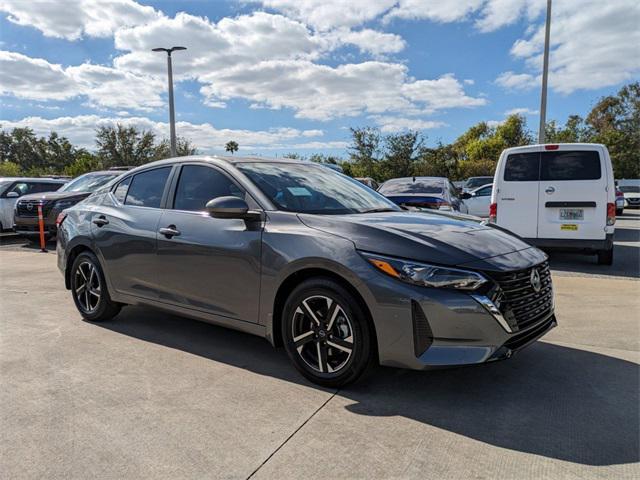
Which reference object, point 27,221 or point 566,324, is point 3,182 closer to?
point 27,221

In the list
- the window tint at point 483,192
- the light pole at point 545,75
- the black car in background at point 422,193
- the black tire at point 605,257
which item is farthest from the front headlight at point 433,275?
the light pole at point 545,75

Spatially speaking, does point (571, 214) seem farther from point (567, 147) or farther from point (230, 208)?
point (230, 208)

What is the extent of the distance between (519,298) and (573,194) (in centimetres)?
583

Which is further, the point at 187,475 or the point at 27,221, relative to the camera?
the point at 27,221

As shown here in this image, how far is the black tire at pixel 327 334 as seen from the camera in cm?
317

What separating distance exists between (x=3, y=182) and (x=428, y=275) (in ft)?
45.7

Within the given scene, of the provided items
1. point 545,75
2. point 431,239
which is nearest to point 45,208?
point 431,239

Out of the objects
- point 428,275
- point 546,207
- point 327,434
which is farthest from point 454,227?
point 546,207

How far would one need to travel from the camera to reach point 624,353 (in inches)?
162

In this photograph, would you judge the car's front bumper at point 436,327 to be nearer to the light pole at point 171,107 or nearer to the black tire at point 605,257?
the black tire at point 605,257

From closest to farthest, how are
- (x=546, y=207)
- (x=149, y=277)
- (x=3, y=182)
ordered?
(x=149, y=277)
(x=546, y=207)
(x=3, y=182)

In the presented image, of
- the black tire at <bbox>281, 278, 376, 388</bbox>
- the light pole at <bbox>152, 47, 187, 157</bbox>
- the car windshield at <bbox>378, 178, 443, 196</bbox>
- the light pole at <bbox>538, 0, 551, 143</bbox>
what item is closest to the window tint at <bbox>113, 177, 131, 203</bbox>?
the black tire at <bbox>281, 278, 376, 388</bbox>

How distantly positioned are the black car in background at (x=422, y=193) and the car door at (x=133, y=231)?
15.0ft

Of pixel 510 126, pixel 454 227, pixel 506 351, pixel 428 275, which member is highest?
pixel 510 126
